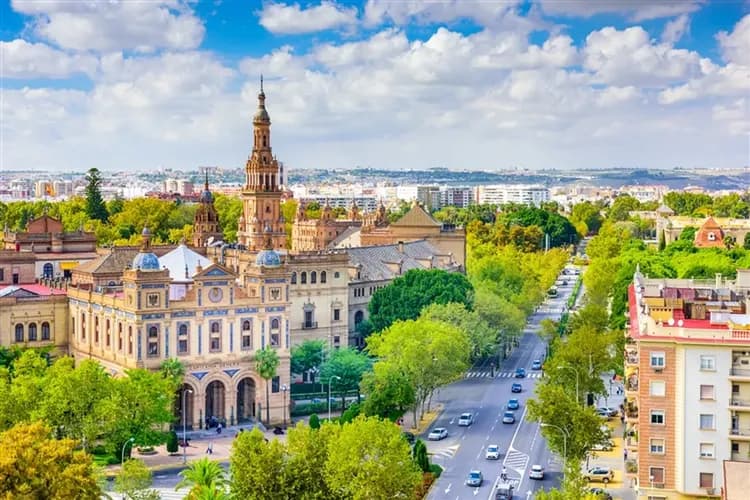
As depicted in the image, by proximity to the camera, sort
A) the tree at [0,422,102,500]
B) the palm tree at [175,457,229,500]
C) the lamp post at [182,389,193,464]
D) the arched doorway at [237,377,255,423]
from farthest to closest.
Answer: the arched doorway at [237,377,255,423] → the lamp post at [182,389,193,464] → the palm tree at [175,457,229,500] → the tree at [0,422,102,500]

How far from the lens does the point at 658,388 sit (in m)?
64.5

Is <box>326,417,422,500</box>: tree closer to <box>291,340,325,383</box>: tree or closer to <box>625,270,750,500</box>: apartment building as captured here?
<box>625,270,750,500</box>: apartment building

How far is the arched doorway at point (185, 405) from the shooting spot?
9438 cm

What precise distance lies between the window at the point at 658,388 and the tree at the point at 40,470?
29.5m

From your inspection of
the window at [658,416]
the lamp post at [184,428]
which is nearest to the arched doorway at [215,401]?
the lamp post at [184,428]

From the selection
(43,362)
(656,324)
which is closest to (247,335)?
(43,362)

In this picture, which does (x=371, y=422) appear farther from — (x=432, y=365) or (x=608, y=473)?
(x=432, y=365)

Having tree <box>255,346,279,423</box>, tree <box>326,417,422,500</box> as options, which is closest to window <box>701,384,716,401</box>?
tree <box>326,417,422,500</box>

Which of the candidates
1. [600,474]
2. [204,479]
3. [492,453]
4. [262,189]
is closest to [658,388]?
[600,474]

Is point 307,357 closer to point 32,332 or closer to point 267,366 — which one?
point 267,366

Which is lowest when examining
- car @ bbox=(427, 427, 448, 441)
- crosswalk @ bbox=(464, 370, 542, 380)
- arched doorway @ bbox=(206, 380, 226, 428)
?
crosswalk @ bbox=(464, 370, 542, 380)

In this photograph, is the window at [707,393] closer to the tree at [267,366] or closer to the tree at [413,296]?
the tree at [267,366]

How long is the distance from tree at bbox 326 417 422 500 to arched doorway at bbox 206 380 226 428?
3412 centimetres

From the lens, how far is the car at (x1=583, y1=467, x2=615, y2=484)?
77812mm
